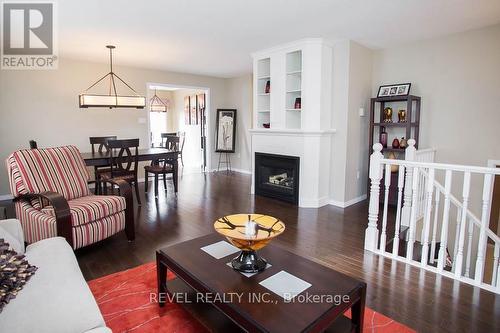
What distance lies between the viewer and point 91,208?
2754mm

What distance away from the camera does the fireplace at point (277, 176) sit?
463cm

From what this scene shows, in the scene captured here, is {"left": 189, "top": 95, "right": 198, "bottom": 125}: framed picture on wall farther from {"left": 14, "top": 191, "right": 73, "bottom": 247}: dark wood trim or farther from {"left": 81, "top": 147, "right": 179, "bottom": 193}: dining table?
{"left": 14, "top": 191, "right": 73, "bottom": 247}: dark wood trim

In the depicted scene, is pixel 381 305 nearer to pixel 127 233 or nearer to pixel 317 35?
pixel 127 233

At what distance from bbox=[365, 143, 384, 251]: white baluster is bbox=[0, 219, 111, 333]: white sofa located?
2422 mm

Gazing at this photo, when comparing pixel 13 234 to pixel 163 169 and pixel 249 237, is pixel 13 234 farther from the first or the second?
pixel 163 169

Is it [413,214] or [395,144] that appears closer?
[413,214]

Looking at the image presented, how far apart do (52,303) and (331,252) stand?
91.3 inches

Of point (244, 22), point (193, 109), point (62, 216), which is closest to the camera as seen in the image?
point (62, 216)

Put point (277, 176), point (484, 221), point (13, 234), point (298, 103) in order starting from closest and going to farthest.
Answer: point (13, 234) → point (484, 221) → point (298, 103) → point (277, 176)

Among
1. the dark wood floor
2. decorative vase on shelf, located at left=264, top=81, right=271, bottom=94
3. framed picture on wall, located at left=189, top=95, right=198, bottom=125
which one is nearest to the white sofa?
the dark wood floor

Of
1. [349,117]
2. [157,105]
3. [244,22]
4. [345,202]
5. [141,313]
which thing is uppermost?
[244,22]

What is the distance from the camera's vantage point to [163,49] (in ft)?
16.0

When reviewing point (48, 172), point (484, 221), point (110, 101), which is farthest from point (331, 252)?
point (110, 101)

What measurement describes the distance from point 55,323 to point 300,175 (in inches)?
147
